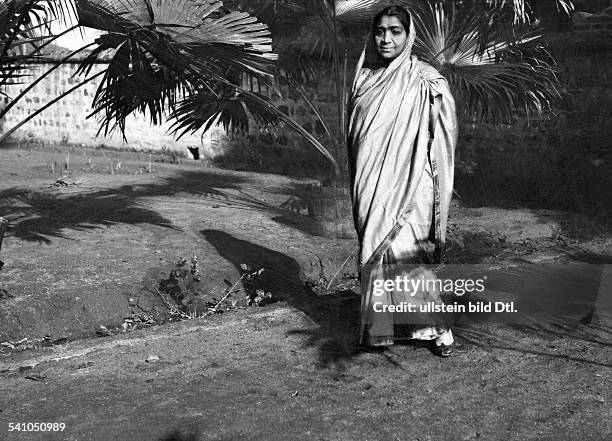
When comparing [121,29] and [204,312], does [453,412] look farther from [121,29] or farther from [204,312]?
[121,29]

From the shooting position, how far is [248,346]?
5.95 m

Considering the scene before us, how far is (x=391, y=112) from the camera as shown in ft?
18.3

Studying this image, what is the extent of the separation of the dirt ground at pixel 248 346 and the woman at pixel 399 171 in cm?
35

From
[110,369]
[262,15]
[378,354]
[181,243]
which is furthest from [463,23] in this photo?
[110,369]

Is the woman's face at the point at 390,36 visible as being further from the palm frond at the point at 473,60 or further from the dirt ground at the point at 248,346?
the palm frond at the point at 473,60

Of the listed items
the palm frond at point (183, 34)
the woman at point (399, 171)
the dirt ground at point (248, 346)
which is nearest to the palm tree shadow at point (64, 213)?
the dirt ground at point (248, 346)

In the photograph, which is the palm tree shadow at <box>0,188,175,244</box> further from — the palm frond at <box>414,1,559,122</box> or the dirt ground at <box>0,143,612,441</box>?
the palm frond at <box>414,1,559,122</box>

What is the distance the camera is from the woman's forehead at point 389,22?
556cm

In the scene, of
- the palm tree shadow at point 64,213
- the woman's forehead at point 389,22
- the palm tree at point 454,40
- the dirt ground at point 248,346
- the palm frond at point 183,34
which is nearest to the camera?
the dirt ground at point 248,346

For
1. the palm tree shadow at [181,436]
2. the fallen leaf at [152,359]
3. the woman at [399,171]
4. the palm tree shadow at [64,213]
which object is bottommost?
the palm tree shadow at [181,436]

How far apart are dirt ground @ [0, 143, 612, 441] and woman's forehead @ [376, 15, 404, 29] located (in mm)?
1789

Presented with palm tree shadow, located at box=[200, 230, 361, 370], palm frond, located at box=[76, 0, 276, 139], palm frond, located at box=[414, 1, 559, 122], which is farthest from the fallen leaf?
palm frond, located at box=[414, 1, 559, 122]

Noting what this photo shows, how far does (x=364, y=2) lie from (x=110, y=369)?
4896mm

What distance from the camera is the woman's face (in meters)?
5.56
